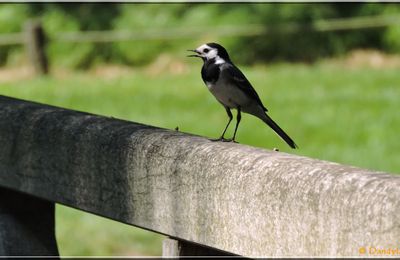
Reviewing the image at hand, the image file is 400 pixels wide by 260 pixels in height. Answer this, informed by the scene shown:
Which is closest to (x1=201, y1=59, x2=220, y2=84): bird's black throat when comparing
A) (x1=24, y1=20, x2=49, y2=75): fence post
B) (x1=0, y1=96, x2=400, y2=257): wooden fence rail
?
(x1=0, y1=96, x2=400, y2=257): wooden fence rail

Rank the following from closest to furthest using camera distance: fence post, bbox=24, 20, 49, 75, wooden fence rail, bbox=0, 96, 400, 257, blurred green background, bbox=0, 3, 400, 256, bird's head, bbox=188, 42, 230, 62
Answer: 1. wooden fence rail, bbox=0, 96, 400, 257
2. bird's head, bbox=188, 42, 230, 62
3. blurred green background, bbox=0, 3, 400, 256
4. fence post, bbox=24, 20, 49, 75

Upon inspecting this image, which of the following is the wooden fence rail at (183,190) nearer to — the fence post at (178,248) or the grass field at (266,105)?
the fence post at (178,248)

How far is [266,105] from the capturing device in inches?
387

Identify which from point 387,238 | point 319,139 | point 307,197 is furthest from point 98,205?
point 319,139

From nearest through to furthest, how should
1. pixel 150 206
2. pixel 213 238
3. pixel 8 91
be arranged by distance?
pixel 213 238, pixel 150 206, pixel 8 91

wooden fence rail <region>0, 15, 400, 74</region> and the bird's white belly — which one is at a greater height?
wooden fence rail <region>0, 15, 400, 74</region>

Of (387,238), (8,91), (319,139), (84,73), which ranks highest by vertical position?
(84,73)

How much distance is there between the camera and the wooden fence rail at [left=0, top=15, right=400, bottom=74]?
484 inches

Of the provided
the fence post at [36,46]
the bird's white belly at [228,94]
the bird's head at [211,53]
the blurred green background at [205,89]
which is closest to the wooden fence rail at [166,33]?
the fence post at [36,46]

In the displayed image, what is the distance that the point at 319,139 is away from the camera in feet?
29.1

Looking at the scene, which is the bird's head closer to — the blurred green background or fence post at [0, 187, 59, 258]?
fence post at [0, 187, 59, 258]

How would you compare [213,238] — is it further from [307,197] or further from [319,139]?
[319,139]

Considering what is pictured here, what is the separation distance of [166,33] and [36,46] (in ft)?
5.82

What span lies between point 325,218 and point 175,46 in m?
11.6
